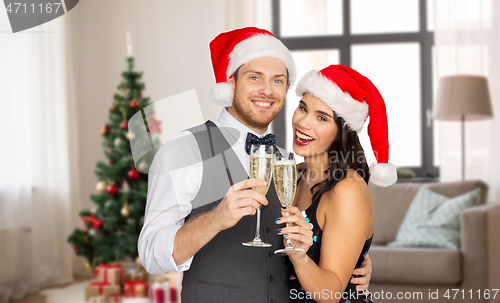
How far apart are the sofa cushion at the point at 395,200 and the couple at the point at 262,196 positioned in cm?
219

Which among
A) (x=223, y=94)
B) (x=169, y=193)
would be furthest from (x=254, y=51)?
(x=169, y=193)

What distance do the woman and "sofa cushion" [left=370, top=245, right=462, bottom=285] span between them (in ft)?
5.60

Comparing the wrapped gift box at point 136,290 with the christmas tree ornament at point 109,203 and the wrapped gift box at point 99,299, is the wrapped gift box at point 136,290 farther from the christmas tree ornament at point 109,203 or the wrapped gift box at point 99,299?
the christmas tree ornament at point 109,203

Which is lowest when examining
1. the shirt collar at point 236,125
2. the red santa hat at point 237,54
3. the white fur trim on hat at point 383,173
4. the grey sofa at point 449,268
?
the grey sofa at point 449,268

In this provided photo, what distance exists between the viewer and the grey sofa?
9.88 ft

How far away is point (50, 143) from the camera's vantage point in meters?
4.47

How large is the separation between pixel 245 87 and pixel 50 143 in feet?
11.6

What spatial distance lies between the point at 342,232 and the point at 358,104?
1.45 ft

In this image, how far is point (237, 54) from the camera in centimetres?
161

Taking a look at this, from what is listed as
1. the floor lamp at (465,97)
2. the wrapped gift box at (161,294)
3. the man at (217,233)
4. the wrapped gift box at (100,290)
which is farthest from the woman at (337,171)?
the floor lamp at (465,97)

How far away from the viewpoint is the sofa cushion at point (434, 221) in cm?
324

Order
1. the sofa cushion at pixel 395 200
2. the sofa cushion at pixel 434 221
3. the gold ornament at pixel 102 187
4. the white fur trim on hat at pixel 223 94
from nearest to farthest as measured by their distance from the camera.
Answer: the white fur trim on hat at pixel 223 94, the sofa cushion at pixel 434 221, the sofa cushion at pixel 395 200, the gold ornament at pixel 102 187

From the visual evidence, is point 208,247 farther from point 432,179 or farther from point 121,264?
point 432,179

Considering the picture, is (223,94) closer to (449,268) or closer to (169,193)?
(169,193)
